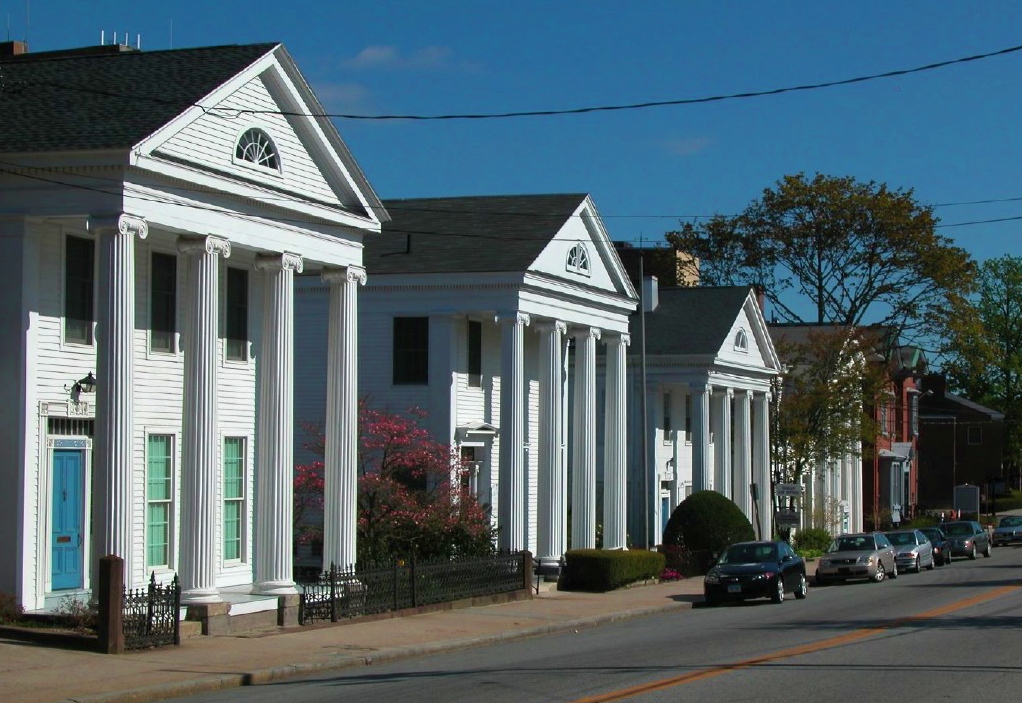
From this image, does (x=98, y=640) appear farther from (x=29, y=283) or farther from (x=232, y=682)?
(x=29, y=283)

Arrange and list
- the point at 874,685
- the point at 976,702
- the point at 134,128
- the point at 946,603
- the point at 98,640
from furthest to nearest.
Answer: the point at 946,603 < the point at 134,128 < the point at 98,640 < the point at 874,685 < the point at 976,702

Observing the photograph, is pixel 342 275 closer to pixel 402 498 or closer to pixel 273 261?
pixel 273 261

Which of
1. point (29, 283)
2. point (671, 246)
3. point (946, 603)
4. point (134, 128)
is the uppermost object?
point (671, 246)

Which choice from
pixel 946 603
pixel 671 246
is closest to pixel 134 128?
pixel 946 603

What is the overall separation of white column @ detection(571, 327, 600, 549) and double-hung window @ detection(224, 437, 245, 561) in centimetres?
1179

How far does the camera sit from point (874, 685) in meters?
15.1

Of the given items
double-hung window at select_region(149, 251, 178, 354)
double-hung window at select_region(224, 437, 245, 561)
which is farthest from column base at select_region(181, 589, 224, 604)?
double-hung window at select_region(149, 251, 178, 354)

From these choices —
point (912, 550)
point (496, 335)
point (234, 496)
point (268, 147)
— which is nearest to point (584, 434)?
point (496, 335)

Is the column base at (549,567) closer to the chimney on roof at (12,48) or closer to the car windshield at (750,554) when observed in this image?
the car windshield at (750,554)

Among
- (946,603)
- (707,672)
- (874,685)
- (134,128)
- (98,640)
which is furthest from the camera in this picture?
(946,603)

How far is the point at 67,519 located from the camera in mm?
21641

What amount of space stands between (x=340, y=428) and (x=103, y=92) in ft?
22.6

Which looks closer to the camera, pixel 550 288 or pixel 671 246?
pixel 550 288

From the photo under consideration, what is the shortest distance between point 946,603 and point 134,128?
18254 millimetres
